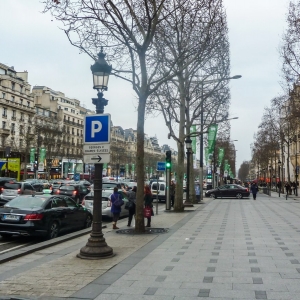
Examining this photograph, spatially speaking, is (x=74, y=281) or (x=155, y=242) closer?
(x=74, y=281)

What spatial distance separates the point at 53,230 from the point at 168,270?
19.3 ft

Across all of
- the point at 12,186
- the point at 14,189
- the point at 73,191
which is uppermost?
the point at 12,186

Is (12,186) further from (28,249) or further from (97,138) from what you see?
(97,138)

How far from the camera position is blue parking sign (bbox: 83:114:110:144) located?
10.0 metres

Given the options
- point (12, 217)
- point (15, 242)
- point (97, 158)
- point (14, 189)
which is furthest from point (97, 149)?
point (14, 189)

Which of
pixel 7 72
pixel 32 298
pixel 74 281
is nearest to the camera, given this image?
pixel 32 298

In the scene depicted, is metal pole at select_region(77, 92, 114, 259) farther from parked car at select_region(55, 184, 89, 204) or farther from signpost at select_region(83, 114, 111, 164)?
parked car at select_region(55, 184, 89, 204)

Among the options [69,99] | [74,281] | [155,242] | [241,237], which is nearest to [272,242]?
[241,237]

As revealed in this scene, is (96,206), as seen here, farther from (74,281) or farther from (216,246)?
(216,246)

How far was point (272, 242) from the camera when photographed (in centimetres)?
1190

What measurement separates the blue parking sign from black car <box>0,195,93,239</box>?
369 cm

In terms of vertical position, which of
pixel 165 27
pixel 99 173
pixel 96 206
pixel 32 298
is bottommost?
pixel 32 298

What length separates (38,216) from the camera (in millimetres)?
12445

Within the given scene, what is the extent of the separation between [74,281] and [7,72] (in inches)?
3095
